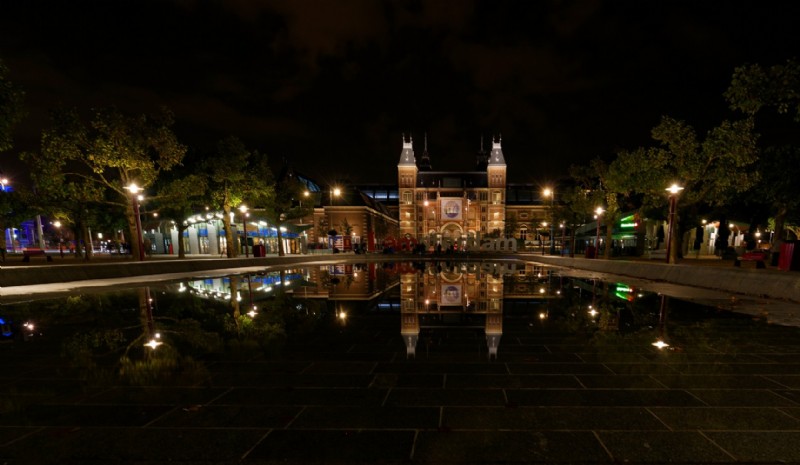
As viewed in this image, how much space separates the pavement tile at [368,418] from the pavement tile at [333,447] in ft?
0.35

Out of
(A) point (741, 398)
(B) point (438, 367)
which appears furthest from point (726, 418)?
(B) point (438, 367)

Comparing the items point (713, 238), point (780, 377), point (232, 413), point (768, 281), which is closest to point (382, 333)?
point (232, 413)

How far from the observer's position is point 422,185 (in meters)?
112

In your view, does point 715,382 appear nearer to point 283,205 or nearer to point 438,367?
point 438,367

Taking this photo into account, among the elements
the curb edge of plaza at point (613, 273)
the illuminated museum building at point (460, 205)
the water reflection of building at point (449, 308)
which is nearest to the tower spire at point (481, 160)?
the illuminated museum building at point (460, 205)

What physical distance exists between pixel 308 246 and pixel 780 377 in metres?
58.0

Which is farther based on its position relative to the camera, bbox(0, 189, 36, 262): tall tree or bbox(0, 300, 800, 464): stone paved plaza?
bbox(0, 189, 36, 262): tall tree

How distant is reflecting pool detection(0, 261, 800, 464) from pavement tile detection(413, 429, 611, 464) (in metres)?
0.02

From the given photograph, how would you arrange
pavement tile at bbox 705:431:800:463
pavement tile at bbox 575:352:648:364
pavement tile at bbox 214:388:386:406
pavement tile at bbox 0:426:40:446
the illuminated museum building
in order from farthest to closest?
the illuminated museum building, pavement tile at bbox 575:352:648:364, pavement tile at bbox 214:388:386:406, pavement tile at bbox 0:426:40:446, pavement tile at bbox 705:431:800:463

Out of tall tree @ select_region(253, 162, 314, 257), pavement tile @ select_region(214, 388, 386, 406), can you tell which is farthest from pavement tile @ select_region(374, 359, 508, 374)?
tall tree @ select_region(253, 162, 314, 257)

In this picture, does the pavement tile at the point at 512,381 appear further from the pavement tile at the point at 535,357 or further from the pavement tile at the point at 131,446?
the pavement tile at the point at 131,446

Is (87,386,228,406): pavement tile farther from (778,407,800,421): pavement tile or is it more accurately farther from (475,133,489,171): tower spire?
(475,133,489,171): tower spire

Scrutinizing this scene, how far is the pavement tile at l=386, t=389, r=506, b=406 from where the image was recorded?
373 cm

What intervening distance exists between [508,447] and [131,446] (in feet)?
10.2
